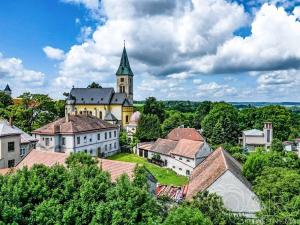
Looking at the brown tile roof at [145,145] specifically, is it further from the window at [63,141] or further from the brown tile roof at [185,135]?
the window at [63,141]

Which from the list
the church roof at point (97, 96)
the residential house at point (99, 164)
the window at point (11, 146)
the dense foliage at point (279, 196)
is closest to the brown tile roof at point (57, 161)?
the residential house at point (99, 164)

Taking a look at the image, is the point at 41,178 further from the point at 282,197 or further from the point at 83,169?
the point at 282,197

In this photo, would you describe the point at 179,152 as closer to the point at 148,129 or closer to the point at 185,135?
the point at 185,135

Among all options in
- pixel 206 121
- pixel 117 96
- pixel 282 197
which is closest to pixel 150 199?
pixel 282 197

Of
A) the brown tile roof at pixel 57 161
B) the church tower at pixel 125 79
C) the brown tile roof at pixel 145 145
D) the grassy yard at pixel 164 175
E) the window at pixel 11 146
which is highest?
the church tower at pixel 125 79

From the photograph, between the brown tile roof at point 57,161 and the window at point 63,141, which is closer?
the brown tile roof at point 57,161

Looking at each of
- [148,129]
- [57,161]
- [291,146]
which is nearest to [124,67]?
[148,129]

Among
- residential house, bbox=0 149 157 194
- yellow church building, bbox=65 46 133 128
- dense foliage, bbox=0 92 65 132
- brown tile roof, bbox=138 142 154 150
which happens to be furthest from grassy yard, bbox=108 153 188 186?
yellow church building, bbox=65 46 133 128
